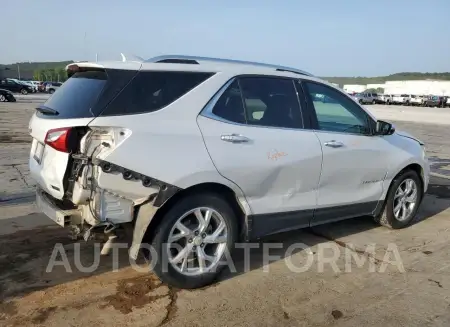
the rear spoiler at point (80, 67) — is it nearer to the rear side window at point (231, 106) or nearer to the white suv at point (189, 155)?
the white suv at point (189, 155)

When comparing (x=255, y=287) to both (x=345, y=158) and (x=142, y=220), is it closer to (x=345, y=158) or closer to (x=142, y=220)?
(x=142, y=220)

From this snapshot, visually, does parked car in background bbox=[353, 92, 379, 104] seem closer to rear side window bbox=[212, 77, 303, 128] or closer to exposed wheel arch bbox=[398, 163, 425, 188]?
exposed wheel arch bbox=[398, 163, 425, 188]

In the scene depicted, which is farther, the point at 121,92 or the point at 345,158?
the point at 345,158

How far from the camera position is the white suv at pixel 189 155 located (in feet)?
11.1

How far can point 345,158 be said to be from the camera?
183 inches

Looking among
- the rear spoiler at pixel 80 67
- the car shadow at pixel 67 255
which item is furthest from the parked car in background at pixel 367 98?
the rear spoiler at pixel 80 67

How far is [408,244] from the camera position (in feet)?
16.7

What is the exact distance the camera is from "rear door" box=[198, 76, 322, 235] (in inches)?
149

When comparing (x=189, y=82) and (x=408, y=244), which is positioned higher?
(x=189, y=82)

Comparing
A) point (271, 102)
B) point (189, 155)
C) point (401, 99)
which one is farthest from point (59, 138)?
point (401, 99)

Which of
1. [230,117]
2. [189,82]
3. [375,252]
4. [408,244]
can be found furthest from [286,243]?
[189,82]

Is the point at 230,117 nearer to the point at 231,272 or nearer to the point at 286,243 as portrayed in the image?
the point at 231,272

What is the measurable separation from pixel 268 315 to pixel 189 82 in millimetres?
1983

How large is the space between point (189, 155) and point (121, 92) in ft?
2.37
